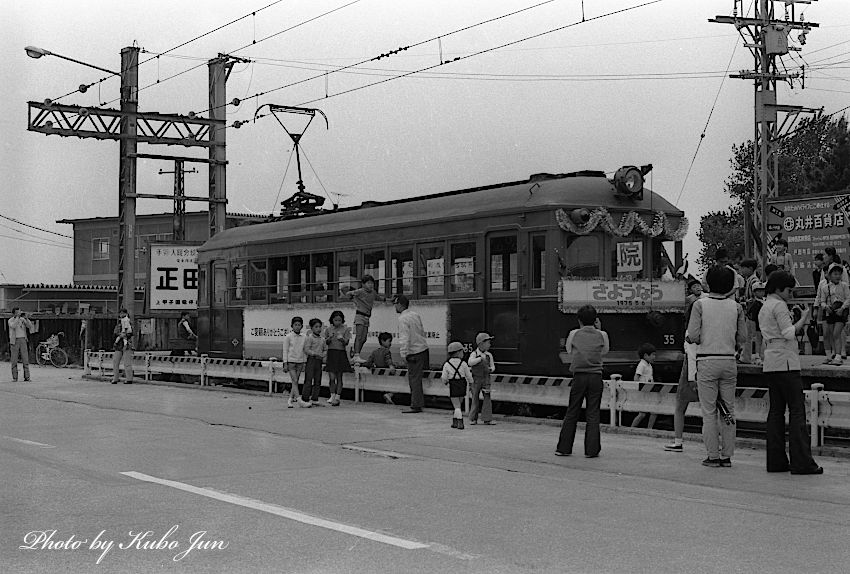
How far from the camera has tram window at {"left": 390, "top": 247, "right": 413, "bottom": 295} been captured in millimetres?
18562

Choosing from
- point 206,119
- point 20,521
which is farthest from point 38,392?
point 20,521

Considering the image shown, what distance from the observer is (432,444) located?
12.9 metres

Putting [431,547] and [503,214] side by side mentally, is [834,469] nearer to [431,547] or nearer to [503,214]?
[431,547]

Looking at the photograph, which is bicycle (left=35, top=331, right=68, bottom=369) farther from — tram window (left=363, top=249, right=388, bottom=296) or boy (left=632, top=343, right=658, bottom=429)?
boy (left=632, top=343, right=658, bottom=429)

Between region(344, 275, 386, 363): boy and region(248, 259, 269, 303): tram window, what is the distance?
427 cm

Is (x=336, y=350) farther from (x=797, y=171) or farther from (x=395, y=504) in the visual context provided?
(x=797, y=171)

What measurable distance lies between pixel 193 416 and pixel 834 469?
965 cm

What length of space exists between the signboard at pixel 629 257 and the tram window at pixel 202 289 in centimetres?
A: 1178

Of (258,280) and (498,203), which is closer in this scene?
(498,203)

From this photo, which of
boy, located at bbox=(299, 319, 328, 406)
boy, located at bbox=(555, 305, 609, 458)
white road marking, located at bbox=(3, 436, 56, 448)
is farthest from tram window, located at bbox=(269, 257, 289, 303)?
boy, located at bbox=(555, 305, 609, 458)

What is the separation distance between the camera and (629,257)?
16.5m

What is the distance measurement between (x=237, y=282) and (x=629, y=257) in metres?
10.4

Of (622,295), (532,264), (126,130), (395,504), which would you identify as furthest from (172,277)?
(395,504)

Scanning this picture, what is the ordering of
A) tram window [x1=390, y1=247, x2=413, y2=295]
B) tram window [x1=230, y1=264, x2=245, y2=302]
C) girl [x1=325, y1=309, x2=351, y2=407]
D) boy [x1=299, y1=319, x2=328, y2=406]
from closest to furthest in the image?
girl [x1=325, y1=309, x2=351, y2=407], boy [x1=299, y1=319, x2=328, y2=406], tram window [x1=390, y1=247, x2=413, y2=295], tram window [x1=230, y1=264, x2=245, y2=302]
